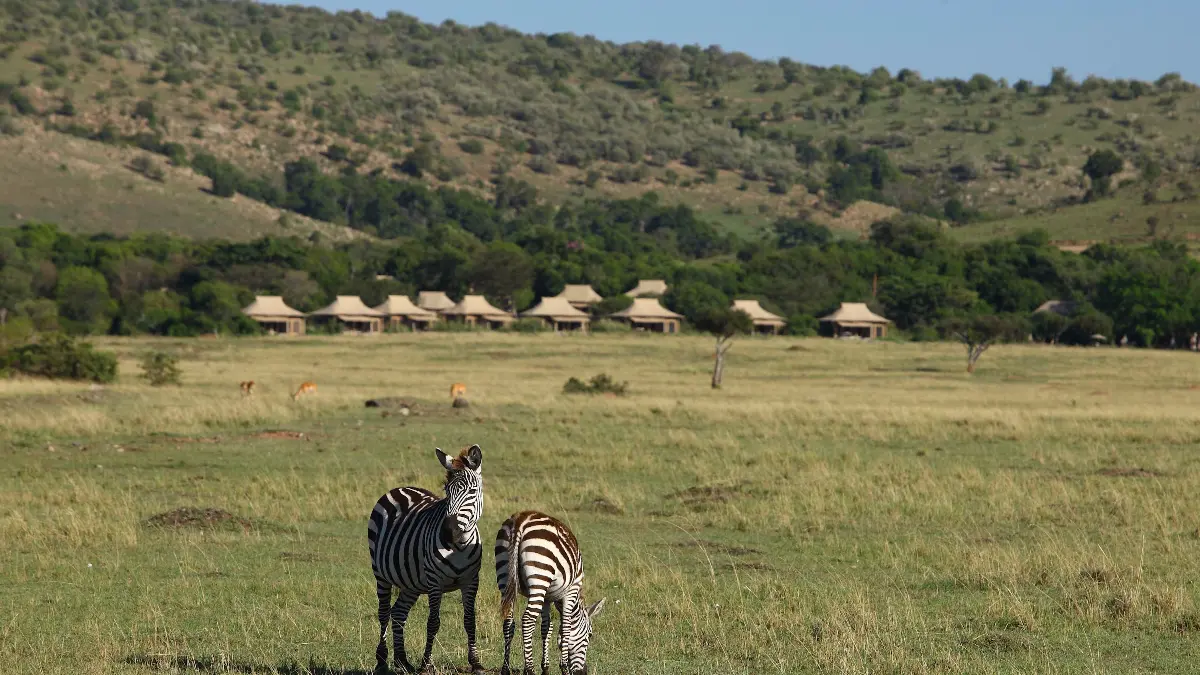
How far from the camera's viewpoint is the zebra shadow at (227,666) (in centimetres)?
1042

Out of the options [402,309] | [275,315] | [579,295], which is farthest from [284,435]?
[579,295]

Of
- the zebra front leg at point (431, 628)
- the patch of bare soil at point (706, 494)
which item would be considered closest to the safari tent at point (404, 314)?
the patch of bare soil at point (706, 494)

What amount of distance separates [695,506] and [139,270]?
9593 cm

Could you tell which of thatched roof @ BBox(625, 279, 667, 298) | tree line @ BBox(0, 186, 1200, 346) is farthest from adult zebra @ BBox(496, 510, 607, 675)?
thatched roof @ BBox(625, 279, 667, 298)

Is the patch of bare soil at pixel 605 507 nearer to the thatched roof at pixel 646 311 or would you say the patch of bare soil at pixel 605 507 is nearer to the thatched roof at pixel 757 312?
the thatched roof at pixel 757 312

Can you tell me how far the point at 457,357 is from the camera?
72.3 m

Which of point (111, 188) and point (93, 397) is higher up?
point (111, 188)

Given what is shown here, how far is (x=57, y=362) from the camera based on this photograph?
43156 mm

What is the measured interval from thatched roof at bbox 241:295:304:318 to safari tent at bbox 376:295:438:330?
289 inches

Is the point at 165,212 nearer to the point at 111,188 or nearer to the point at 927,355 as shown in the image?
the point at 111,188

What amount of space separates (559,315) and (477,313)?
20.7 ft

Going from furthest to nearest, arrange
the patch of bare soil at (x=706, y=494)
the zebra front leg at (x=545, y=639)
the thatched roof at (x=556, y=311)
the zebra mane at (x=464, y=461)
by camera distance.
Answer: the thatched roof at (x=556, y=311)
the patch of bare soil at (x=706, y=494)
the zebra front leg at (x=545, y=639)
the zebra mane at (x=464, y=461)

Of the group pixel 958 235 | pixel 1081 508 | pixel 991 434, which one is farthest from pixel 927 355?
pixel 958 235

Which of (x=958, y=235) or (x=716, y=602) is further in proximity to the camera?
(x=958, y=235)
